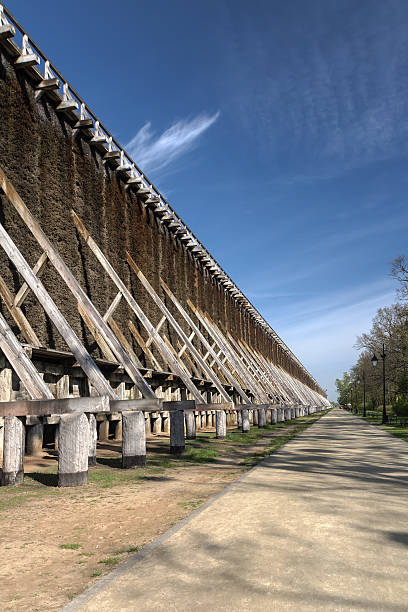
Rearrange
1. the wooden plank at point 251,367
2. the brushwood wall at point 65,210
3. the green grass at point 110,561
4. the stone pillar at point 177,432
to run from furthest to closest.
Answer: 1. the wooden plank at point 251,367
2. the brushwood wall at point 65,210
3. the stone pillar at point 177,432
4. the green grass at point 110,561

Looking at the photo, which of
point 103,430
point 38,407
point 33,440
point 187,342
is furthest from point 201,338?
point 38,407

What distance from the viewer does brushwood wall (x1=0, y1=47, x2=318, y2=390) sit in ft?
40.2

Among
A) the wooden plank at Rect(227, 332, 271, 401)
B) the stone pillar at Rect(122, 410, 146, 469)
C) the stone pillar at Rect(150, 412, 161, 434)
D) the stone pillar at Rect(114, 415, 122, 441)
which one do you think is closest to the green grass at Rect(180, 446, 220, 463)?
the stone pillar at Rect(122, 410, 146, 469)

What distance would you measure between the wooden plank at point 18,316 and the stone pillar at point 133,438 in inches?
131

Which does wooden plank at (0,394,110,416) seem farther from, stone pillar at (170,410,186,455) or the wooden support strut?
the wooden support strut

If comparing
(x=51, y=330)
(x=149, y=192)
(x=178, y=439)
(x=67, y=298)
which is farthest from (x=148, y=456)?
(x=149, y=192)

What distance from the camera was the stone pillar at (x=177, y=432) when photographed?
11422mm

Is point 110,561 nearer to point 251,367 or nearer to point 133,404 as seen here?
point 133,404

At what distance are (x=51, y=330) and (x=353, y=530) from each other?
996 centimetres

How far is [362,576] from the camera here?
3.44m

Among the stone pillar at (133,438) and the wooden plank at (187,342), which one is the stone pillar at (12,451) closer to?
the stone pillar at (133,438)

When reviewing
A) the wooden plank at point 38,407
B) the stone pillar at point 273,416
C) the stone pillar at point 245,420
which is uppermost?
the wooden plank at point 38,407

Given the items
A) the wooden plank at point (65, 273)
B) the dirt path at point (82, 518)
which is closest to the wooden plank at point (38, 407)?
the dirt path at point (82, 518)

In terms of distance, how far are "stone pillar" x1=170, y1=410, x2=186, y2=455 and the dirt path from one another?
105 cm
